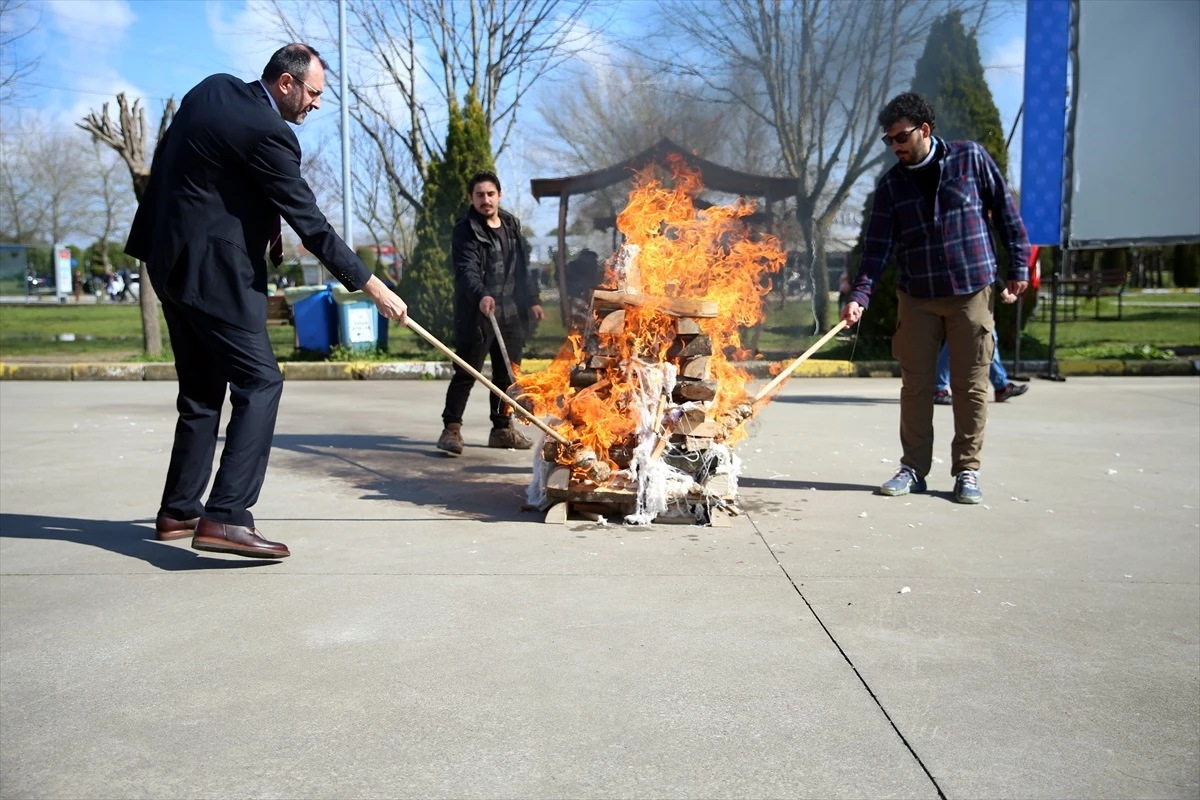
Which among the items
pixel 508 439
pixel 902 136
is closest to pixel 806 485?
pixel 902 136

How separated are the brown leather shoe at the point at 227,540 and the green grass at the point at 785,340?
8501 millimetres

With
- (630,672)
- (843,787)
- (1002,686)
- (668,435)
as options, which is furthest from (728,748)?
(668,435)

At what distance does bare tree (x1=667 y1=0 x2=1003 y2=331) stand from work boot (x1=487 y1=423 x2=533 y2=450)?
24.2ft

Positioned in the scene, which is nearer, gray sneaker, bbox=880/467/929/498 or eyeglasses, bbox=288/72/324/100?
eyeglasses, bbox=288/72/324/100

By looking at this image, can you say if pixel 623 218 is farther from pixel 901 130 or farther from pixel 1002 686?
pixel 1002 686

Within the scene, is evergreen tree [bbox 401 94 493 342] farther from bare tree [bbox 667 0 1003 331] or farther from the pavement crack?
the pavement crack

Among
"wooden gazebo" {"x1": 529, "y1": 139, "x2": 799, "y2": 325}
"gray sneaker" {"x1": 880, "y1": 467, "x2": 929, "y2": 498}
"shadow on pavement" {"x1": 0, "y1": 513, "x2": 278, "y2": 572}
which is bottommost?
"shadow on pavement" {"x1": 0, "y1": 513, "x2": 278, "y2": 572}

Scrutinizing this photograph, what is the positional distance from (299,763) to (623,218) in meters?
3.71

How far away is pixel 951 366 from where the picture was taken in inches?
227

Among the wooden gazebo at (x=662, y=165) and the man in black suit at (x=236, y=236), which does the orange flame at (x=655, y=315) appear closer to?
the man in black suit at (x=236, y=236)

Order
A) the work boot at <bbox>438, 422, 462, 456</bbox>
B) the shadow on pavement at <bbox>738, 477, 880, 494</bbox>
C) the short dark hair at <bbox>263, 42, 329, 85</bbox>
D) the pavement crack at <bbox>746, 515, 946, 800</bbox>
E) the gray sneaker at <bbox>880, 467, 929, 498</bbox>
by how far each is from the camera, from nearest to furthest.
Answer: the pavement crack at <bbox>746, 515, 946, 800</bbox>, the short dark hair at <bbox>263, 42, 329, 85</bbox>, the gray sneaker at <bbox>880, 467, 929, 498</bbox>, the shadow on pavement at <bbox>738, 477, 880, 494</bbox>, the work boot at <bbox>438, 422, 462, 456</bbox>

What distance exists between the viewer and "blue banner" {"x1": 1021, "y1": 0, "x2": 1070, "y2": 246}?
1141cm

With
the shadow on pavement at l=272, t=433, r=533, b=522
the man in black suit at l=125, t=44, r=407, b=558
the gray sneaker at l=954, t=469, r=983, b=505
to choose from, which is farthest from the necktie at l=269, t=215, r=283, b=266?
the gray sneaker at l=954, t=469, r=983, b=505

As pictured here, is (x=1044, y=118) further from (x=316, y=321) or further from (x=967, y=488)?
(x=316, y=321)
